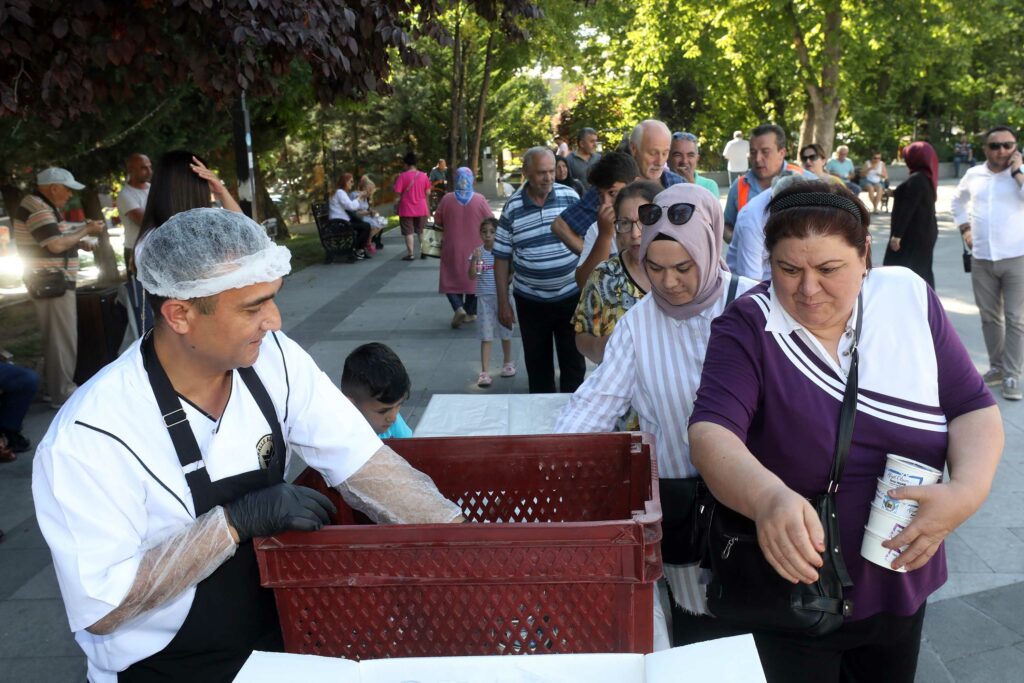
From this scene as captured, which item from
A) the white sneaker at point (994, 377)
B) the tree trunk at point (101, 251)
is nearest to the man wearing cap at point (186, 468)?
the white sneaker at point (994, 377)

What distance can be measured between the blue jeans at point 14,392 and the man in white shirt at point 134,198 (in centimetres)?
144

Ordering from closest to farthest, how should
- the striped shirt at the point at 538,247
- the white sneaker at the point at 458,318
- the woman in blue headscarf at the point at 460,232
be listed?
the striped shirt at the point at 538,247, the woman in blue headscarf at the point at 460,232, the white sneaker at the point at 458,318

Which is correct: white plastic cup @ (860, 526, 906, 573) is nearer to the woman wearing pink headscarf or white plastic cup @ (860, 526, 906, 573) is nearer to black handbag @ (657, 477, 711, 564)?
black handbag @ (657, 477, 711, 564)

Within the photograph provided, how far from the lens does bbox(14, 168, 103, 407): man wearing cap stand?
7105 mm

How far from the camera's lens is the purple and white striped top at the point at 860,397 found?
1958 mm

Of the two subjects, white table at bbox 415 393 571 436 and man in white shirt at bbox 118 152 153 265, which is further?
man in white shirt at bbox 118 152 153 265

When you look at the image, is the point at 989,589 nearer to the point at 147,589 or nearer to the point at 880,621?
the point at 880,621

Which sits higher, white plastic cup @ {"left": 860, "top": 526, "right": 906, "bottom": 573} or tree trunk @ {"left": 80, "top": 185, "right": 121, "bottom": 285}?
white plastic cup @ {"left": 860, "top": 526, "right": 906, "bottom": 573}

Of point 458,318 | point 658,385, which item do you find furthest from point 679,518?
point 458,318

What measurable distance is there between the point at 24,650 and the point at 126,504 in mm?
2574

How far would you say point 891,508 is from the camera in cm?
186

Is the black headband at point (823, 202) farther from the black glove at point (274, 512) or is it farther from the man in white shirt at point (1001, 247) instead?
the man in white shirt at point (1001, 247)

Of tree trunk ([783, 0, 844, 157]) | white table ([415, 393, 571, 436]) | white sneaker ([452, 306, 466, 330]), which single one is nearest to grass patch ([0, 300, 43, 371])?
white sneaker ([452, 306, 466, 330])

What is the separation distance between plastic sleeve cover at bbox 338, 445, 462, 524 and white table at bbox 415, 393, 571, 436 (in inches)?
60.2
